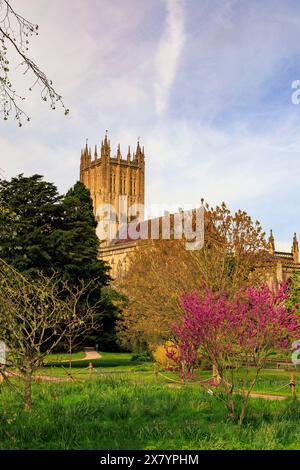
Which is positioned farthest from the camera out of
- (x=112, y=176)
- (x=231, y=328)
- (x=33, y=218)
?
(x=112, y=176)

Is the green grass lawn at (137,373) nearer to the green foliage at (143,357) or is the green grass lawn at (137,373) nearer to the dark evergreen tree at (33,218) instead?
the green foliage at (143,357)

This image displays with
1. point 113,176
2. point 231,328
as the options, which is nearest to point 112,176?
point 113,176

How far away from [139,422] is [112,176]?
4764 inches

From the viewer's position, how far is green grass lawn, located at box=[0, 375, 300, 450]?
1096 centimetres

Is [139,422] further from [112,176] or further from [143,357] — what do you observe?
[112,176]

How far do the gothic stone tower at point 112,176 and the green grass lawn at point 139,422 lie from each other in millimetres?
114786

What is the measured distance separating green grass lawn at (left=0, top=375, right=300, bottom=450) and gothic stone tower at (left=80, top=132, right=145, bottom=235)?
114786 mm

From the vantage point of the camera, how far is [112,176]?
434ft

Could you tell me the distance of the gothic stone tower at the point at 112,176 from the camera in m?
131

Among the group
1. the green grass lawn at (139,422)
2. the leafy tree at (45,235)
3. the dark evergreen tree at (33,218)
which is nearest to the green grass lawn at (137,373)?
the green grass lawn at (139,422)

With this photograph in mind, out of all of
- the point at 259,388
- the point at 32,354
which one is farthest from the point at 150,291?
the point at 32,354
